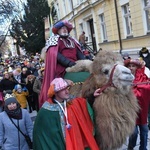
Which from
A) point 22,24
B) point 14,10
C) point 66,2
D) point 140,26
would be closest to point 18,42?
point 22,24

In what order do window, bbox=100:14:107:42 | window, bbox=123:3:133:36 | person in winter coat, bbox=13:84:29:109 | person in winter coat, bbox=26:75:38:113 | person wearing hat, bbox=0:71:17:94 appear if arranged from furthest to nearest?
window, bbox=100:14:107:42
window, bbox=123:3:133:36
person in winter coat, bbox=26:75:38:113
person in winter coat, bbox=13:84:29:109
person wearing hat, bbox=0:71:17:94

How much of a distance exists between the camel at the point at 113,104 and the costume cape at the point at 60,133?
0.50ft

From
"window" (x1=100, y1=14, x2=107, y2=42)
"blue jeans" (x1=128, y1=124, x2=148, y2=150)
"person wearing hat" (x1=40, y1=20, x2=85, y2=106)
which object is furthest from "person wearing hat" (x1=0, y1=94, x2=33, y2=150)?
"window" (x1=100, y1=14, x2=107, y2=42)

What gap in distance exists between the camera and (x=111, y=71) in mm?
3113

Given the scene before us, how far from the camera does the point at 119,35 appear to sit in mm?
16516

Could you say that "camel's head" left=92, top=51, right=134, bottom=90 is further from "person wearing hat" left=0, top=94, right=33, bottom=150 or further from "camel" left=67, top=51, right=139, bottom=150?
"person wearing hat" left=0, top=94, right=33, bottom=150

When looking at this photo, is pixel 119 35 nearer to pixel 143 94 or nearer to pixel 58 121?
pixel 143 94

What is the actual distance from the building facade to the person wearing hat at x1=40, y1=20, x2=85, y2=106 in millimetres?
8736

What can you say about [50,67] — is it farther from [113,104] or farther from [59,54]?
[113,104]

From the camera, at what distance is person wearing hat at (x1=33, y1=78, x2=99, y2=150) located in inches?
117

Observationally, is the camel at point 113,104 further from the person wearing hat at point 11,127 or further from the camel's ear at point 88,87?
the person wearing hat at point 11,127

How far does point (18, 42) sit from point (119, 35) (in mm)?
19008

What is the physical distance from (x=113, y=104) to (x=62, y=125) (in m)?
0.55

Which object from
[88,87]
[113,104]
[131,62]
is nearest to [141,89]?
[131,62]
